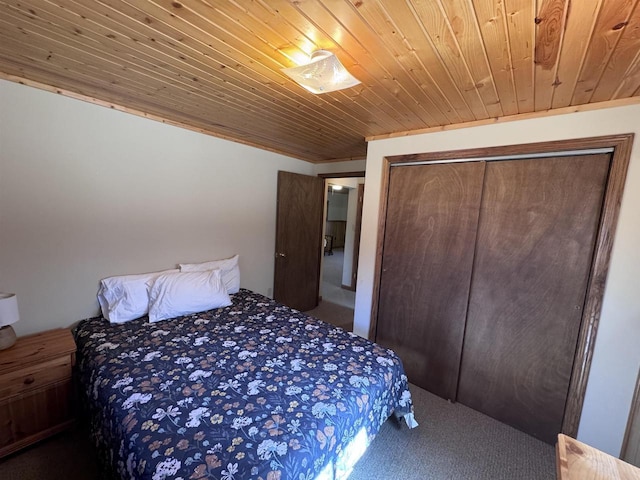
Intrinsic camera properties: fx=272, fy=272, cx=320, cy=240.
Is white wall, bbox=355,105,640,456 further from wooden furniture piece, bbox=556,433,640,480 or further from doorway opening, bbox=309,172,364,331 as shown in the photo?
doorway opening, bbox=309,172,364,331

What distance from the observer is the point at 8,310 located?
1.63m

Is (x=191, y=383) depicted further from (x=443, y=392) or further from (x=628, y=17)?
(x=628, y=17)

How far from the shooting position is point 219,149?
Answer: 2.88 m

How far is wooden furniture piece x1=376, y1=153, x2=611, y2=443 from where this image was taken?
1.84 m

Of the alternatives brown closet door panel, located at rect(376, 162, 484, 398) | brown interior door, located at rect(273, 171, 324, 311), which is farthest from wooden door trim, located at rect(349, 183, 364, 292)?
brown closet door panel, located at rect(376, 162, 484, 398)

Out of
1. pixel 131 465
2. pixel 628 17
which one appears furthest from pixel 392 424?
pixel 628 17

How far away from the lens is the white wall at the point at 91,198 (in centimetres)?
182

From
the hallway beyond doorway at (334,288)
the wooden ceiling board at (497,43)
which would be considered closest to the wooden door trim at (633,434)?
the wooden ceiling board at (497,43)

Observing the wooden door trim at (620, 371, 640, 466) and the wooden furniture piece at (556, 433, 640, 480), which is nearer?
the wooden furniture piece at (556, 433, 640, 480)

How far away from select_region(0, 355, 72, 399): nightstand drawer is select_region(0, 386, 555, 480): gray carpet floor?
40 cm

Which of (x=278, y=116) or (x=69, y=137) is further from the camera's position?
(x=278, y=116)

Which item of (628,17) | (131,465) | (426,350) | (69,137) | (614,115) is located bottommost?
(426,350)

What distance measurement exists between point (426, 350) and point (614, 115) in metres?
2.11

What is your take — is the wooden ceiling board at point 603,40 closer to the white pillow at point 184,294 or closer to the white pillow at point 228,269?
the white pillow at point 184,294
